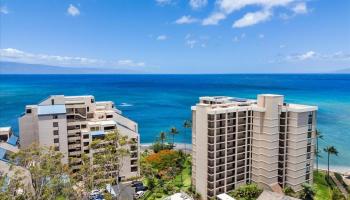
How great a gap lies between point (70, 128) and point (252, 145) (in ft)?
104

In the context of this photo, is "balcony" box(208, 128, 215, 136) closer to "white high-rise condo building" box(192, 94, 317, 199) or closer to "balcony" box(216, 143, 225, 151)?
"white high-rise condo building" box(192, 94, 317, 199)

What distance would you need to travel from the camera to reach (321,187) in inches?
1859

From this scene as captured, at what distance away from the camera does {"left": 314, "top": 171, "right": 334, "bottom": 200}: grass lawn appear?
43681 millimetres

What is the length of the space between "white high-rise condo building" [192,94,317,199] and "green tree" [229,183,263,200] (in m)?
1.74

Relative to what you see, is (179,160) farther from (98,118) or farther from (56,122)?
(56,122)

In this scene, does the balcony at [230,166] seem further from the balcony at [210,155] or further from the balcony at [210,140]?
the balcony at [210,140]

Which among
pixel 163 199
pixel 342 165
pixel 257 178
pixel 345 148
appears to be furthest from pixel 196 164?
pixel 345 148


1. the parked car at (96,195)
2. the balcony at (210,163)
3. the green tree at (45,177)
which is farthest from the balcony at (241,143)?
the green tree at (45,177)

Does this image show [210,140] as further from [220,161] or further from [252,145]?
[252,145]

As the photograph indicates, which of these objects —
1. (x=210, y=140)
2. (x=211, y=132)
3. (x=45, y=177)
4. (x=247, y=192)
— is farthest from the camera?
(x=247, y=192)

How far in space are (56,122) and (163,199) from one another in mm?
22095

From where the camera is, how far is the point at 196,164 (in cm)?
4291

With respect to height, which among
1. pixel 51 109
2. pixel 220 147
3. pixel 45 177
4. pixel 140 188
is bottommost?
pixel 140 188

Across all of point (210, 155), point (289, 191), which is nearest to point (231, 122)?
point (210, 155)
